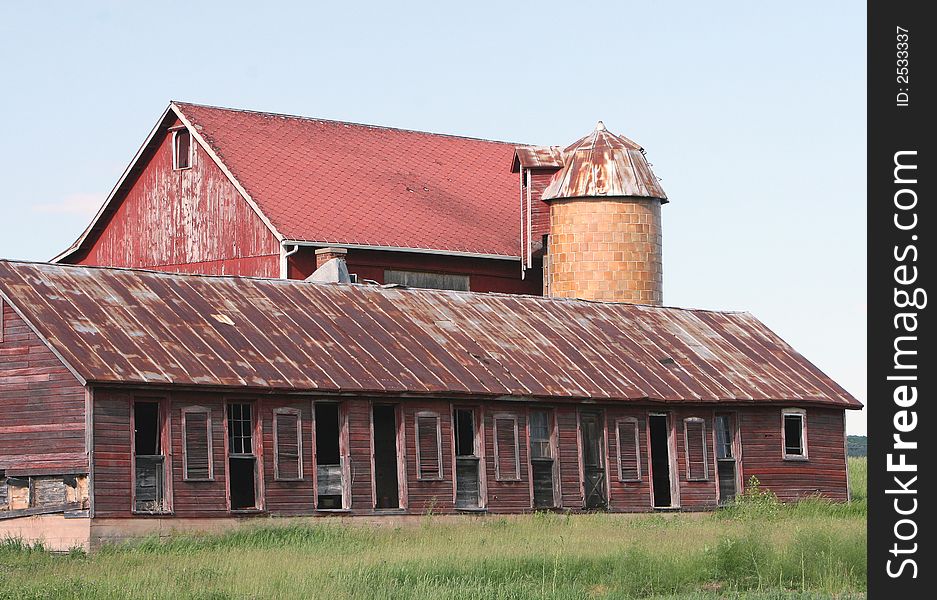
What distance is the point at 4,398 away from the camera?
29406mm

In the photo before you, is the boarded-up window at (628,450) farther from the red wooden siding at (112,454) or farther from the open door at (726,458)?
the red wooden siding at (112,454)

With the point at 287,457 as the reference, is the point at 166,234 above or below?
above

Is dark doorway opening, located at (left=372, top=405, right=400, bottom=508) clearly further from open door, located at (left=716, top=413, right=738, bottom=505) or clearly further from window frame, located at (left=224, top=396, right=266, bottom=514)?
open door, located at (left=716, top=413, right=738, bottom=505)

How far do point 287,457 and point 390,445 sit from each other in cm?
315

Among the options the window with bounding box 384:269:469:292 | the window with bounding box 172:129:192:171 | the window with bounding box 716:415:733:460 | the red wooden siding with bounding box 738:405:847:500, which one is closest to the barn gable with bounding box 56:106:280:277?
the window with bounding box 172:129:192:171

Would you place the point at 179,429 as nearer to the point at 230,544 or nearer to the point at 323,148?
the point at 230,544

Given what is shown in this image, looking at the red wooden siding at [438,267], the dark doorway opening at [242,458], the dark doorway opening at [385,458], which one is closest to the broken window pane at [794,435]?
the red wooden siding at [438,267]

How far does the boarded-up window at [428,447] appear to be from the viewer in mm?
32344

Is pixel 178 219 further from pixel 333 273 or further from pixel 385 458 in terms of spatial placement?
pixel 385 458

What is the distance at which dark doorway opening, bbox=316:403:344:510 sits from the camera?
31125 millimetres

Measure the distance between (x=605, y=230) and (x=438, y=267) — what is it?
4513 millimetres

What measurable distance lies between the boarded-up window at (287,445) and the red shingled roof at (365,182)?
12230mm
